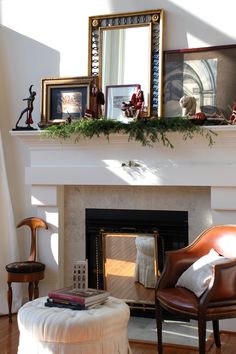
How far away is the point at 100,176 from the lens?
163 inches

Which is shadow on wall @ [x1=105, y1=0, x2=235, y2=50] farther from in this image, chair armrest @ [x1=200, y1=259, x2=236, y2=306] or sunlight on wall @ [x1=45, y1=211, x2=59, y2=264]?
chair armrest @ [x1=200, y1=259, x2=236, y2=306]

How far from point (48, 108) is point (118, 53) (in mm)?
763

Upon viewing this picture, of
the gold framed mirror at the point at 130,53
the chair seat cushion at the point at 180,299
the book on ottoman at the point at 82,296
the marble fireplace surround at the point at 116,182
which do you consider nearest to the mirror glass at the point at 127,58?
the gold framed mirror at the point at 130,53

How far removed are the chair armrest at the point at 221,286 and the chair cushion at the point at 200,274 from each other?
0.12 meters

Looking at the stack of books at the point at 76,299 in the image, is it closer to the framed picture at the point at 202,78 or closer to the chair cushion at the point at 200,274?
the chair cushion at the point at 200,274

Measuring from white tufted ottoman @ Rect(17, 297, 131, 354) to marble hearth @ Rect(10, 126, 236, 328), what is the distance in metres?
1.35

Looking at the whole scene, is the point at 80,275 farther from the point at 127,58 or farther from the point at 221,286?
the point at 127,58

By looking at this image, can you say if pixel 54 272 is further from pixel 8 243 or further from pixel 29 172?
pixel 29 172

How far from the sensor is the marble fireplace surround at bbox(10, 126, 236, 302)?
382cm

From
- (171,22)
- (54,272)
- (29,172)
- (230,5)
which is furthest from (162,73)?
(54,272)

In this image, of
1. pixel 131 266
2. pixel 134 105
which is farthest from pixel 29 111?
pixel 131 266

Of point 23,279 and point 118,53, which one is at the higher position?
point 118,53

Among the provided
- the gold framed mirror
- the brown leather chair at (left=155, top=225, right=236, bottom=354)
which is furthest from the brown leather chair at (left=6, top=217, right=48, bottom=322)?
the gold framed mirror

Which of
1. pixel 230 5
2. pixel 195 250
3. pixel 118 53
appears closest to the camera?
pixel 195 250
